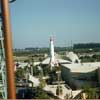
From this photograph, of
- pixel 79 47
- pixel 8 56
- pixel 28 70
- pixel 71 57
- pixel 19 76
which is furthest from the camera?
pixel 79 47

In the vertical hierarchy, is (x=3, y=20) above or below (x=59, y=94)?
above

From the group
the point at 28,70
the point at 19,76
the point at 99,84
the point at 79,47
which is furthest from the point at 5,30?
the point at 79,47

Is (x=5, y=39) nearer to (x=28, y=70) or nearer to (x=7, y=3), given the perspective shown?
(x=7, y=3)

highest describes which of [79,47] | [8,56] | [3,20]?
[3,20]

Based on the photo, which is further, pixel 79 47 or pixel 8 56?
pixel 79 47

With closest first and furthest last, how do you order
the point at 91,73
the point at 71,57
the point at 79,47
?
the point at 91,73 → the point at 71,57 → the point at 79,47

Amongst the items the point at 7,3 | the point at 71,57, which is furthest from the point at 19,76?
the point at 7,3

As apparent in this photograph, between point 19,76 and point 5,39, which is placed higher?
point 5,39

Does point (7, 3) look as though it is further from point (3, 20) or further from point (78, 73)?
point (78, 73)

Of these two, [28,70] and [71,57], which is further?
[71,57]
